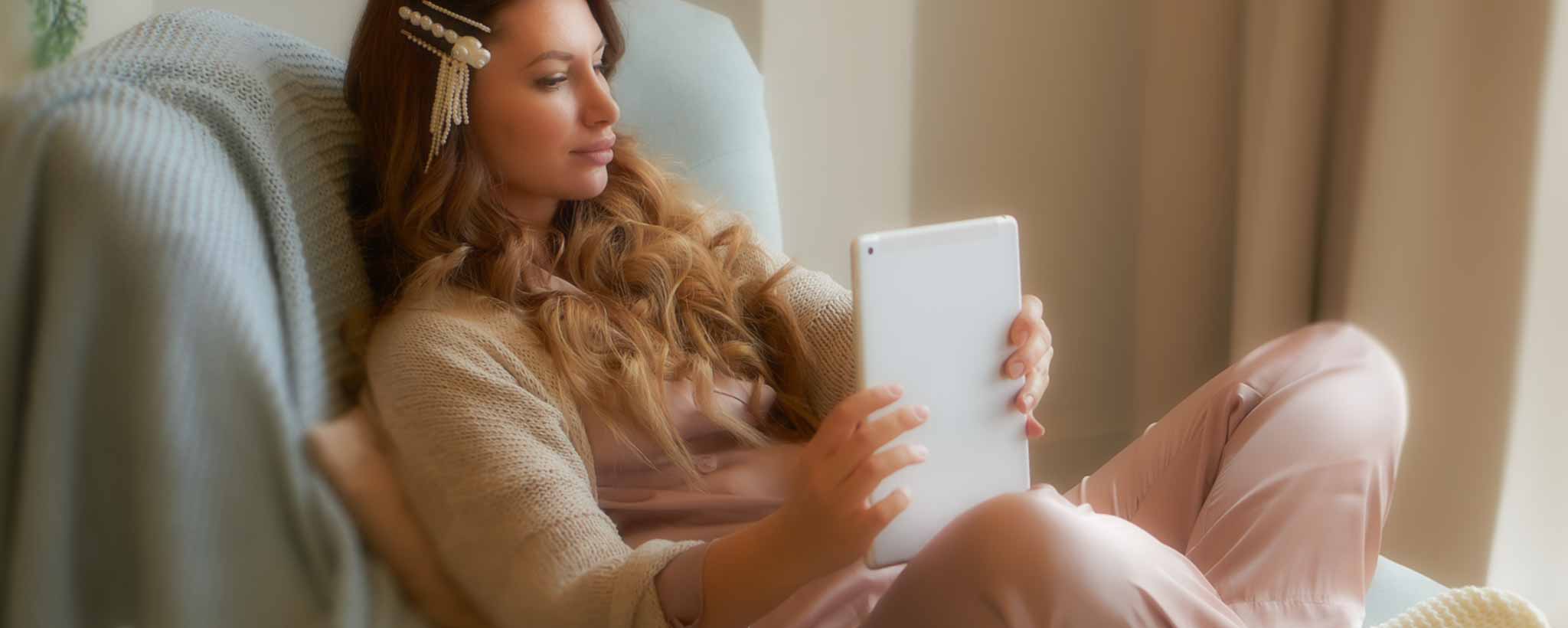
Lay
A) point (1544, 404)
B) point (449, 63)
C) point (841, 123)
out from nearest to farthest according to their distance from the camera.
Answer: point (449, 63)
point (1544, 404)
point (841, 123)

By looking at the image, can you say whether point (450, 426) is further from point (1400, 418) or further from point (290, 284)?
point (1400, 418)

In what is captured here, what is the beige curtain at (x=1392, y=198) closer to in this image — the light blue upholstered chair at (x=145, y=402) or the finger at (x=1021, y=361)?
the finger at (x=1021, y=361)

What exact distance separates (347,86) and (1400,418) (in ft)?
2.05

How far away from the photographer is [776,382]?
0.82 metres

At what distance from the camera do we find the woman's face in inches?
28.8

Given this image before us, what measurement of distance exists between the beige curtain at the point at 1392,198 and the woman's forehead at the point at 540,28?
2.39 feet

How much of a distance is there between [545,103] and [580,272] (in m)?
0.11

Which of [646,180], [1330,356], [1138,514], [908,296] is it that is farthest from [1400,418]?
[646,180]

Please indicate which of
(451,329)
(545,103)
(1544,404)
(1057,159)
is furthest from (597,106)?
(1544,404)

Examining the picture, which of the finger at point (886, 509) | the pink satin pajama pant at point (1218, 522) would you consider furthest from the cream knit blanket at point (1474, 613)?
the finger at point (886, 509)

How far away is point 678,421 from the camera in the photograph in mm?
740

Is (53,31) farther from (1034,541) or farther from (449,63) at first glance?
(1034,541)

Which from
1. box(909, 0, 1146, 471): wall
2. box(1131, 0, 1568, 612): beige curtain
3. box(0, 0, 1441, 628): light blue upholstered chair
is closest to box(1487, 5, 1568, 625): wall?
box(1131, 0, 1568, 612): beige curtain

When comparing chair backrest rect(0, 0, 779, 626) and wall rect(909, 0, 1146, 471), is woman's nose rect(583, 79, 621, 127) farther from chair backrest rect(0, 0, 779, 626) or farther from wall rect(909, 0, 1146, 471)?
wall rect(909, 0, 1146, 471)
